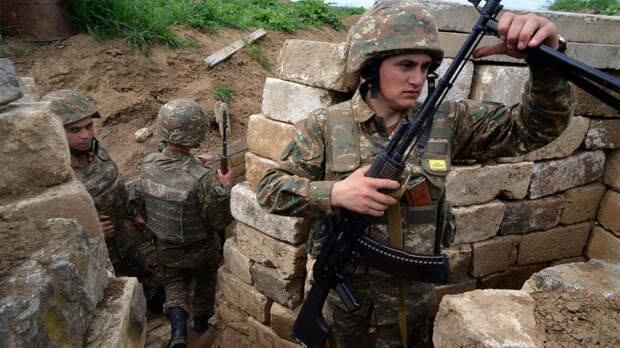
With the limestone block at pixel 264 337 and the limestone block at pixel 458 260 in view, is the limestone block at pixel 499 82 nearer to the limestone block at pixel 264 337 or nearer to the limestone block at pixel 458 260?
the limestone block at pixel 458 260

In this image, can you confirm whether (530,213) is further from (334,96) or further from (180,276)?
(180,276)

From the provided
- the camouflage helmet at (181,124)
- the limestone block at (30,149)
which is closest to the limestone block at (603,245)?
the camouflage helmet at (181,124)


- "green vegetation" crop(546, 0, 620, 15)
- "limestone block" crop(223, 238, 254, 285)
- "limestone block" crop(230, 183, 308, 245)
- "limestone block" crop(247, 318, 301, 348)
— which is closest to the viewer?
"limestone block" crop(230, 183, 308, 245)

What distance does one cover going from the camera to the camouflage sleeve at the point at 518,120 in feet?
5.28

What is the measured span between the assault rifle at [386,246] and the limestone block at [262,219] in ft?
2.86

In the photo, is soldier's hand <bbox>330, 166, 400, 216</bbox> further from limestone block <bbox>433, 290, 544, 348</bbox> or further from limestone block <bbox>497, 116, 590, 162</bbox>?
limestone block <bbox>497, 116, 590, 162</bbox>

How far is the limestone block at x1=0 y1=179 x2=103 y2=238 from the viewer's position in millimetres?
1248

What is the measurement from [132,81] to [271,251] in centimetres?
417

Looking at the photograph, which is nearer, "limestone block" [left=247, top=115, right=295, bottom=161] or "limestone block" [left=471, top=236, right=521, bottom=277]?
"limestone block" [left=247, top=115, right=295, bottom=161]

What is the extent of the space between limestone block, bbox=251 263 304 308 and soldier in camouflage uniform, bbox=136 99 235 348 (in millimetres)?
611

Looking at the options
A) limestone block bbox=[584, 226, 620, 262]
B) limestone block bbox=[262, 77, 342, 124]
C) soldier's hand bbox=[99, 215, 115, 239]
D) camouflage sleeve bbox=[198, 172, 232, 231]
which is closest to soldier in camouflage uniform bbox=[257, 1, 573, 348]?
limestone block bbox=[262, 77, 342, 124]

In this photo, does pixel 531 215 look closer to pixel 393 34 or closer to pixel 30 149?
pixel 393 34

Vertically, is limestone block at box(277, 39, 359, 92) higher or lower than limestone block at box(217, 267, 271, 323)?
higher

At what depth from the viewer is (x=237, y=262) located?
350 cm
